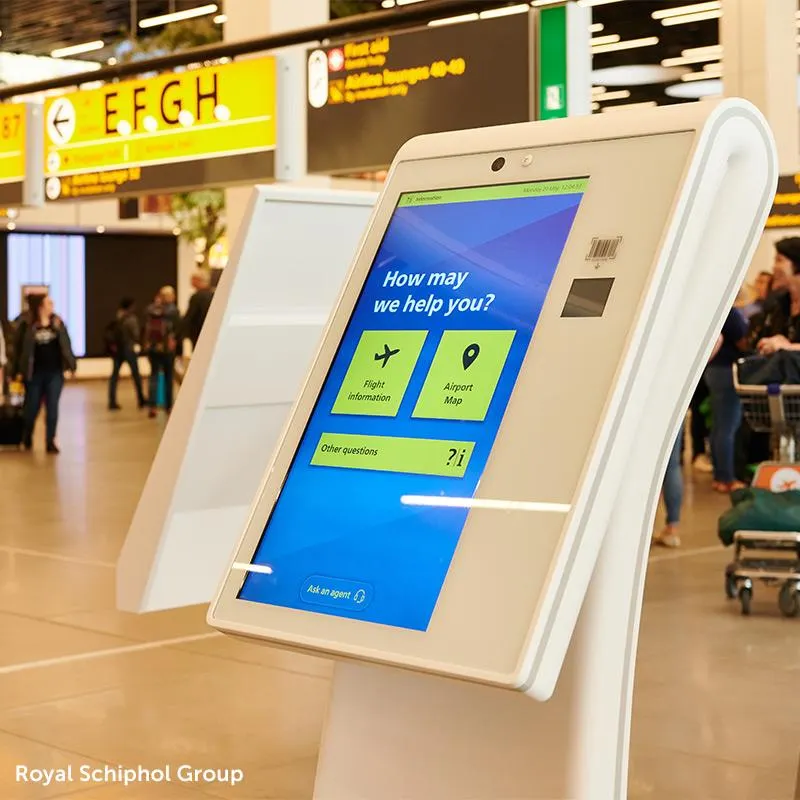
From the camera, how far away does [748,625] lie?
6973mm

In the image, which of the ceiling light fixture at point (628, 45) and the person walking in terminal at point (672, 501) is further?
the ceiling light fixture at point (628, 45)

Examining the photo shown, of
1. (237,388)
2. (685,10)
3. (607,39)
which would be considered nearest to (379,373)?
(237,388)

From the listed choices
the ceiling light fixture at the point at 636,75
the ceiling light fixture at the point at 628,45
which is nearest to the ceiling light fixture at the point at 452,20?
the ceiling light fixture at the point at 628,45

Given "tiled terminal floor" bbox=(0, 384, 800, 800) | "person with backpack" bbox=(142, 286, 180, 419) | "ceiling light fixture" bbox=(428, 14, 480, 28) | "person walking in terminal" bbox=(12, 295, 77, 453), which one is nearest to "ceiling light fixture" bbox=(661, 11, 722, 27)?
"ceiling light fixture" bbox=(428, 14, 480, 28)

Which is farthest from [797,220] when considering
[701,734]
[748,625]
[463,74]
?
[701,734]

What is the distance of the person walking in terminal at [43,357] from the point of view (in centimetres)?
1650

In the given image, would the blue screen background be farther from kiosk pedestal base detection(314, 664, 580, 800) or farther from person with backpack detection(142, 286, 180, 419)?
person with backpack detection(142, 286, 180, 419)

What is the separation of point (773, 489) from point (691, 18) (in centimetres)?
1590

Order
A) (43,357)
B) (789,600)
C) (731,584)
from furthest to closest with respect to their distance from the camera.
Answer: (43,357) → (731,584) → (789,600)

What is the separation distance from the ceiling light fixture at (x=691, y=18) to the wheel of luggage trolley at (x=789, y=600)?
1590cm

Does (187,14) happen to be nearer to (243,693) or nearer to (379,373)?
(243,693)

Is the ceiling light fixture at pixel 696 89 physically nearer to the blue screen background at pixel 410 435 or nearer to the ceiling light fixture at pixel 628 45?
the ceiling light fixture at pixel 628 45

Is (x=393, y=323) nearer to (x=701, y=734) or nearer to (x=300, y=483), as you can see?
(x=300, y=483)

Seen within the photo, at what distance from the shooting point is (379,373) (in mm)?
2648
